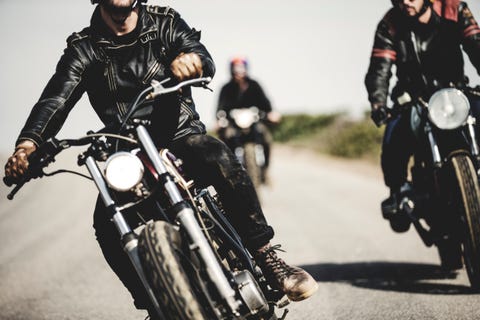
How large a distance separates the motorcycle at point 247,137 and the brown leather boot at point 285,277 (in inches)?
298

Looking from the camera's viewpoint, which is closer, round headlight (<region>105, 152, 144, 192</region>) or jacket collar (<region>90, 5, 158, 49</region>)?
round headlight (<region>105, 152, 144, 192</region>)

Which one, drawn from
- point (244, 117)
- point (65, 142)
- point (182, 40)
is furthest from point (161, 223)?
point (244, 117)

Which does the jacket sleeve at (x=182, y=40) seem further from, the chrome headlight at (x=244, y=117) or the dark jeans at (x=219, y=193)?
the chrome headlight at (x=244, y=117)

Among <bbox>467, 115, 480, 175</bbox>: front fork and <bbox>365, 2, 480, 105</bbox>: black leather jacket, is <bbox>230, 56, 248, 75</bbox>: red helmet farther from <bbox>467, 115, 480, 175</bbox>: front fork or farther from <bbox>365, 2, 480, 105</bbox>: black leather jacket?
<bbox>467, 115, 480, 175</bbox>: front fork

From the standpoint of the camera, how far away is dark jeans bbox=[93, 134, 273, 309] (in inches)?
143

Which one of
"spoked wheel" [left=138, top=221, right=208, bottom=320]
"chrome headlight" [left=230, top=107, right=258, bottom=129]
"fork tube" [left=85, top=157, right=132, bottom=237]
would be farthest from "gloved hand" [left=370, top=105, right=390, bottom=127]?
"chrome headlight" [left=230, top=107, right=258, bottom=129]

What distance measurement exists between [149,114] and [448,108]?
90.5 inches

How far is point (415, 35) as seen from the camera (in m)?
5.63

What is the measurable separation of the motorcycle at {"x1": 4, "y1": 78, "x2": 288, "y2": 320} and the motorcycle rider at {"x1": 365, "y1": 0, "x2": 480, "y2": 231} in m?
2.55

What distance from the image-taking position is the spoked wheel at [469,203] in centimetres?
469

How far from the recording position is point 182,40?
3.83 meters

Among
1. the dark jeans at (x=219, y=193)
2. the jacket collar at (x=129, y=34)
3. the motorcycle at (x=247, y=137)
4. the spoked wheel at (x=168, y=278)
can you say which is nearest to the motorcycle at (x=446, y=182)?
the dark jeans at (x=219, y=193)

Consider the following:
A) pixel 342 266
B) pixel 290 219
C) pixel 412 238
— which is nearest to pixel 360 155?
pixel 290 219

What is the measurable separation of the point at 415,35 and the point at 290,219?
4957 millimetres
